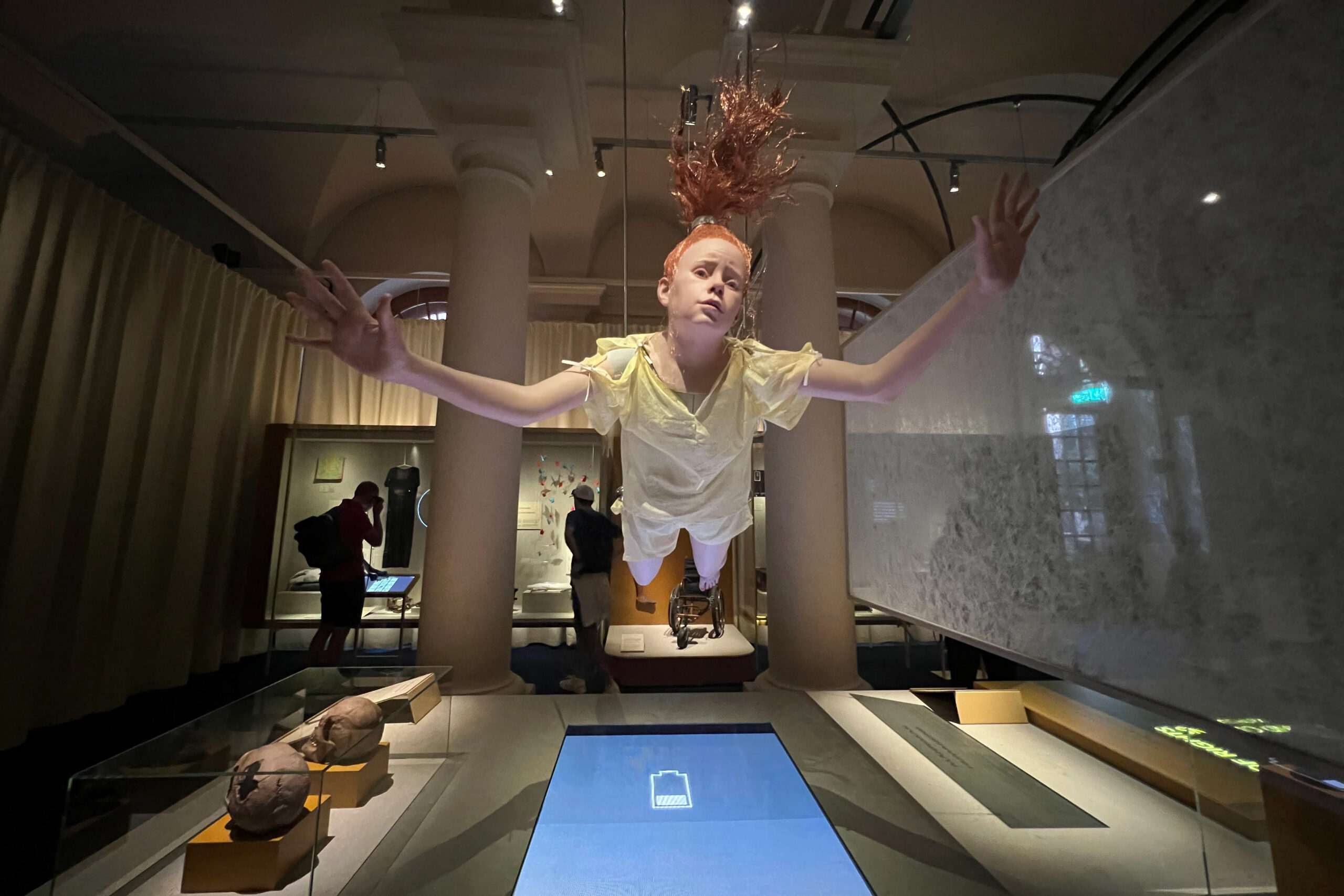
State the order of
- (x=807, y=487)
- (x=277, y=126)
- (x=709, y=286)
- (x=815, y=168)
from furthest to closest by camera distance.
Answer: (x=277, y=126) < (x=815, y=168) < (x=807, y=487) < (x=709, y=286)

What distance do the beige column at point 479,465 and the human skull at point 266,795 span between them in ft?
5.93

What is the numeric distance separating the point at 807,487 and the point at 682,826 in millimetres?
2231

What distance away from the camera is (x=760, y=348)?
75.1 inches

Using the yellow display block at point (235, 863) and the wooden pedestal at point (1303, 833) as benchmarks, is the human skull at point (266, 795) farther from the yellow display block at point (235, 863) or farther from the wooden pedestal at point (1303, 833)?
the wooden pedestal at point (1303, 833)

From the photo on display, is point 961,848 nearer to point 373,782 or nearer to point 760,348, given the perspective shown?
point 760,348

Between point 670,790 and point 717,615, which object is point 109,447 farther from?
point 670,790

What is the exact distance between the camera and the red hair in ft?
6.39

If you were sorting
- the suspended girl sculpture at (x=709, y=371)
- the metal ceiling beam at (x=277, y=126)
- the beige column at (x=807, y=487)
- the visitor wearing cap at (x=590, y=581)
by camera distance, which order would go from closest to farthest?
the suspended girl sculpture at (x=709, y=371), the beige column at (x=807, y=487), the visitor wearing cap at (x=590, y=581), the metal ceiling beam at (x=277, y=126)

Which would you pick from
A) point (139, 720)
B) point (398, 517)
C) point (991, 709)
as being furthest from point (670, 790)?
point (398, 517)

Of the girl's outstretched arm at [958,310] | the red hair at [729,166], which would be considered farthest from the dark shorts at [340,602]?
the girl's outstretched arm at [958,310]

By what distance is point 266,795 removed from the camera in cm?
154

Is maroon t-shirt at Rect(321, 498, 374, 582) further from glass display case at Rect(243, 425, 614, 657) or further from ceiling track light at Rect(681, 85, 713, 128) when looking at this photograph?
ceiling track light at Rect(681, 85, 713, 128)

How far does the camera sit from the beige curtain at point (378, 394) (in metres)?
6.20

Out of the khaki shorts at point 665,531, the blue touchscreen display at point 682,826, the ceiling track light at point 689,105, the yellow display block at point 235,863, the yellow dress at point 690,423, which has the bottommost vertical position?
the blue touchscreen display at point 682,826
